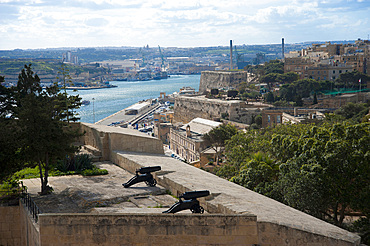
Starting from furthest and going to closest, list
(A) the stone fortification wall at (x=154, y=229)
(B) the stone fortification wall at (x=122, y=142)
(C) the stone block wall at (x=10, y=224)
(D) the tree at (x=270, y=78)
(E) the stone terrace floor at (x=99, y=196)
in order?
(D) the tree at (x=270, y=78) < (B) the stone fortification wall at (x=122, y=142) < (C) the stone block wall at (x=10, y=224) < (E) the stone terrace floor at (x=99, y=196) < (A) the stone fortification wall at (x=154, y=229)

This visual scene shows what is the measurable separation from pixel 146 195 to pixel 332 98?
3889 centimetres

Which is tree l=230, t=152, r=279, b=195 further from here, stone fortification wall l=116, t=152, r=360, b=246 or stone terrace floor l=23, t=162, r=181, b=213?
stone terrace floor l=23, t=162, r=181, b=213

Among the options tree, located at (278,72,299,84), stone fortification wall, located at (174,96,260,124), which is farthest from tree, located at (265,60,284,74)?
stone fortification wall, located at (174,96,260,124)

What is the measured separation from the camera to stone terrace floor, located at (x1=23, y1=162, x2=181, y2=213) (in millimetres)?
6234

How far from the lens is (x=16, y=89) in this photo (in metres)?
12.2

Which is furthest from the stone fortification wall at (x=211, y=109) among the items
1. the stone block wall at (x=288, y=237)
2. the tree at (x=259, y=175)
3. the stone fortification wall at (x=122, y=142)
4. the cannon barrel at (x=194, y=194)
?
the stone block wall at (x=288, y=237)

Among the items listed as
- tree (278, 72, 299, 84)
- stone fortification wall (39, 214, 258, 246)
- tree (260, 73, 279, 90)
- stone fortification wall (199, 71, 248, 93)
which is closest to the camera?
stone fortification wall (39, 214, 258, 246)

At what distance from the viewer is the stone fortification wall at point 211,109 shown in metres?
47.2

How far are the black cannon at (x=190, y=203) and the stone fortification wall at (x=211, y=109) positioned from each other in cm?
4086

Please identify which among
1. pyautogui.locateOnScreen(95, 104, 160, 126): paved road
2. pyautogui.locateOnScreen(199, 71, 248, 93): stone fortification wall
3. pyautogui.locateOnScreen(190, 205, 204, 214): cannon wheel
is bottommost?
pyautogui.locateOnScreen(95, 104, 160, 126): paved road

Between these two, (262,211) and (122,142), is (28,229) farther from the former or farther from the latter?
(122,142)

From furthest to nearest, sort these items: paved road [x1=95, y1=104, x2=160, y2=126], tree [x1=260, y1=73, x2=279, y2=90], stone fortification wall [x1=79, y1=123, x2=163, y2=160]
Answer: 1. paved road [x1=95, y1=104, x2=160, y2=126]
2. tree [x1=260, y1=73, x2=279, y2=90]
3. stone fortification wall [x1=79, y1=123, x2=163, y2=160]

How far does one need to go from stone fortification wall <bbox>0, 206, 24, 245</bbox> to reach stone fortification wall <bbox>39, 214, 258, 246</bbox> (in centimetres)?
194

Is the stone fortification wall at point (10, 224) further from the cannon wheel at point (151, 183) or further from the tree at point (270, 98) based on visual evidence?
the tree at point (270, 98)
